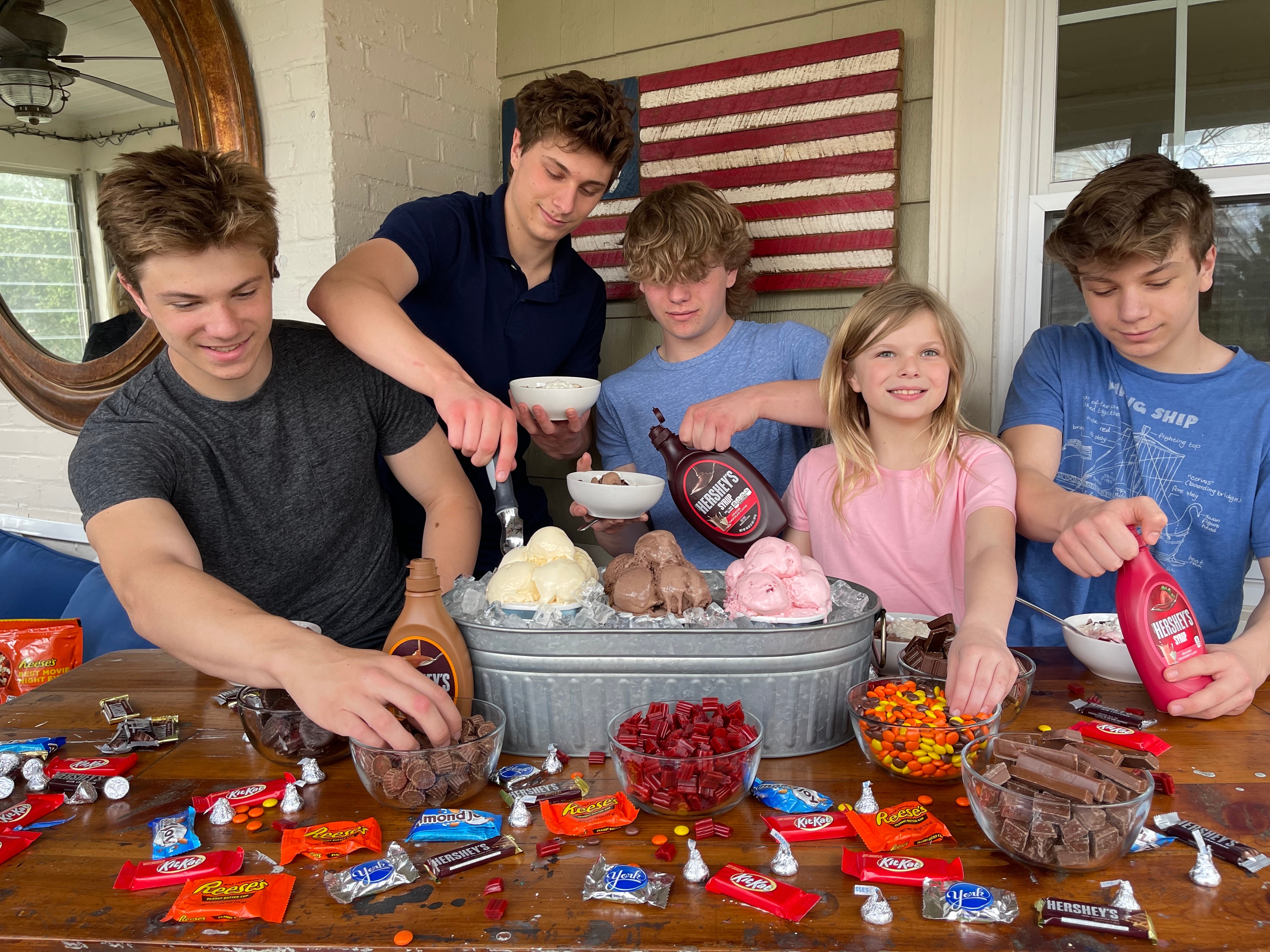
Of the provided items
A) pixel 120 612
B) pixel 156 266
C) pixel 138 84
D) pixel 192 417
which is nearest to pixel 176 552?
pixel 192 417

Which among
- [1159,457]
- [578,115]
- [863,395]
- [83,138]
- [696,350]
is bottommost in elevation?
[1159,457]

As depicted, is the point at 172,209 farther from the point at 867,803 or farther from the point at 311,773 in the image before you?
the point at 867,803

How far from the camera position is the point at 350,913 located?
81 cm

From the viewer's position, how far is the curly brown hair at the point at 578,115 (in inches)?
75.4

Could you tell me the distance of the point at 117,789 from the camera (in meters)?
1.02

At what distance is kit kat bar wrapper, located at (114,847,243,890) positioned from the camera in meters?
0.85

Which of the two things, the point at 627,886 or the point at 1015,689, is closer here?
the point at 627,886

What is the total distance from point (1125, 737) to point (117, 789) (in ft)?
3.95

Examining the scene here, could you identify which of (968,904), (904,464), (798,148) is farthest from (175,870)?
(798,148)

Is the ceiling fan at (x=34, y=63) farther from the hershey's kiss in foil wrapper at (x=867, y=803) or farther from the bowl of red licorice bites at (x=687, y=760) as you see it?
the hershey's kiss in foil wrapper at (x=867, y=803)

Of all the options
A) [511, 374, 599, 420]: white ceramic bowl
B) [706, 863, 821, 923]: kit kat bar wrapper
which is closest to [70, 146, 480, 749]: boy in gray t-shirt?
[511, 374, 599, 420]: white ceramic bowl

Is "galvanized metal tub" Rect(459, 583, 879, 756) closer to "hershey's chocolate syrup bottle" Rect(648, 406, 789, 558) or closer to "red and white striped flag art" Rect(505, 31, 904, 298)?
"hershey's chocolate syrup bottle" Rect(648, 406, 789, 558)

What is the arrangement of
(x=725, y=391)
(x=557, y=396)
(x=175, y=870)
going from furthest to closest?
1. (x=725, y=391)
2. (x=557, y=396)
3. (x=175, y=870)

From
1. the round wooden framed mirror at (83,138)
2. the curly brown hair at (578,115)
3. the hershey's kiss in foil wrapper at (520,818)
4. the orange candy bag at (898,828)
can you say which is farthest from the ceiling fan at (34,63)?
the orange candy bag at (898,828)
